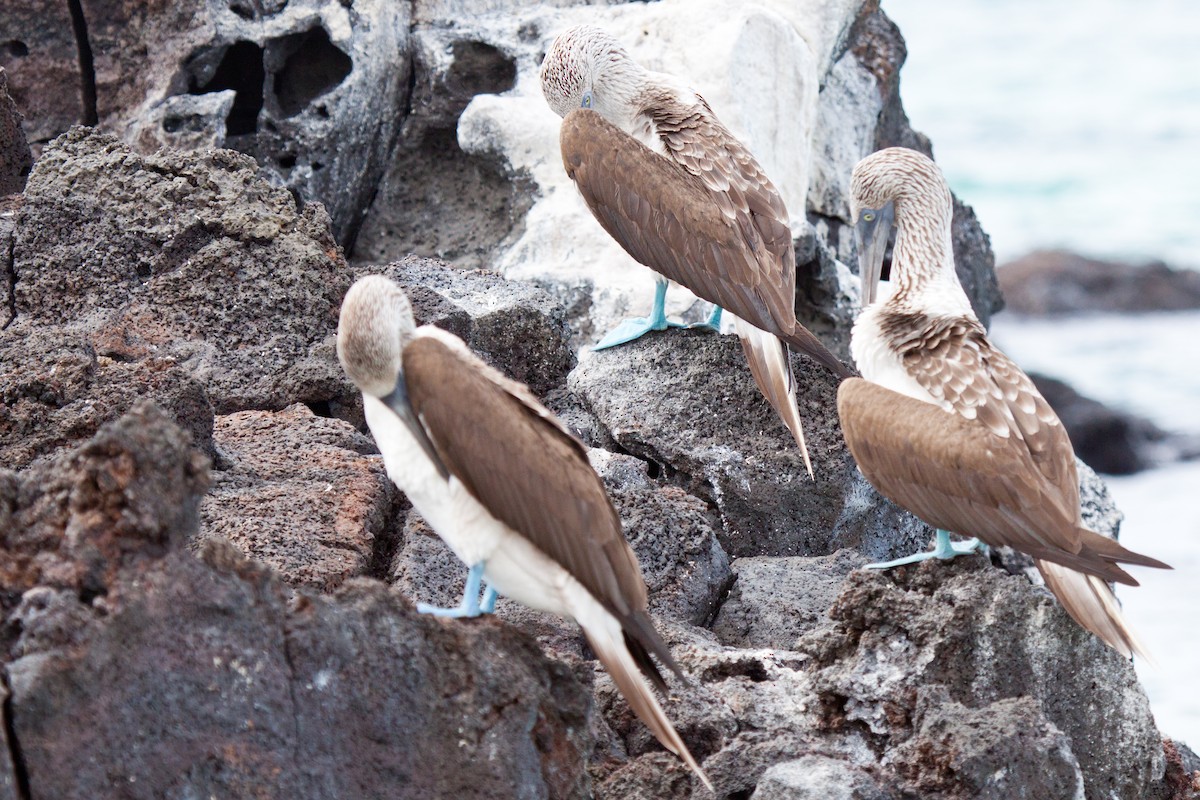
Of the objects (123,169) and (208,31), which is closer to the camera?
(123,169)

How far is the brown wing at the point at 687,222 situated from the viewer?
5953 mm

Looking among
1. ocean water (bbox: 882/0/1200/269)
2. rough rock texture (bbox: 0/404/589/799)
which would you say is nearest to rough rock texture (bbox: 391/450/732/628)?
rough rock texture (bbox: 0/404/589/799)

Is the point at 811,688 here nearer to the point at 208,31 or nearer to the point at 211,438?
the point at 211,438

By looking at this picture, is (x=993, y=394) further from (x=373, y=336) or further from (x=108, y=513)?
(x=108, y=513)

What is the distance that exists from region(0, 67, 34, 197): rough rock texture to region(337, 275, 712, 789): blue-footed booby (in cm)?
354

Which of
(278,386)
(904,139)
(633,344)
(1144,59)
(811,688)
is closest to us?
(811,688)

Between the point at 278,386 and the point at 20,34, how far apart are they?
3.32m

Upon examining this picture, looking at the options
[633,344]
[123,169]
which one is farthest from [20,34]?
[633,344]

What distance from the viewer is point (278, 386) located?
225 inches

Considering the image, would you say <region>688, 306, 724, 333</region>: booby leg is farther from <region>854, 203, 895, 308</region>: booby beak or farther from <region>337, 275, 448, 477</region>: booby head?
<region>337, 275, 448, 477</region>: booby head

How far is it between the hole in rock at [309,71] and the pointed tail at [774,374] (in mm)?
3144

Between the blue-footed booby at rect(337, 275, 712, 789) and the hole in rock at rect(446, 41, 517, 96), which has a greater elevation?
the hole in rock at rect(446, 41, 517, 96)

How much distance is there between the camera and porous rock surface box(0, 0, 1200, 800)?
10.5 ft

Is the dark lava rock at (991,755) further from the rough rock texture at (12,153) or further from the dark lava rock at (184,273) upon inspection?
the rough rock texture at (12,153)
